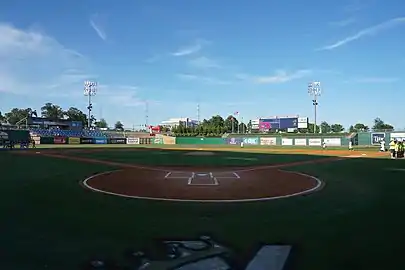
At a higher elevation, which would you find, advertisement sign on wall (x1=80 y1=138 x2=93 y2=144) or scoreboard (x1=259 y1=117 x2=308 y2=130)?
scoreboard (x1=259 y1=117 x2=308 y2=130)

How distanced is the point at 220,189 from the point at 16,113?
160302 millimetres

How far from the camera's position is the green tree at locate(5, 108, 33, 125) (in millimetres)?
148250

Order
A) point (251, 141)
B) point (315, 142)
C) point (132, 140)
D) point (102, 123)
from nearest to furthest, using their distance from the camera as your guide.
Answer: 1. point (315, 142)
2. point (251, 141)
3. point (132, 140)
4. point (102, 123)

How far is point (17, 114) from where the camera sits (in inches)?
6043

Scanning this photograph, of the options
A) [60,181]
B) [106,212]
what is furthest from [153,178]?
[106,212]

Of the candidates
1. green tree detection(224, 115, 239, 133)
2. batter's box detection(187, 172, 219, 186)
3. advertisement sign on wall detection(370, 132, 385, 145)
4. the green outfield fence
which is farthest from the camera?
green tree detection(224, 115, 239, 133)

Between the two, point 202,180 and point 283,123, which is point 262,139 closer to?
point 283,123

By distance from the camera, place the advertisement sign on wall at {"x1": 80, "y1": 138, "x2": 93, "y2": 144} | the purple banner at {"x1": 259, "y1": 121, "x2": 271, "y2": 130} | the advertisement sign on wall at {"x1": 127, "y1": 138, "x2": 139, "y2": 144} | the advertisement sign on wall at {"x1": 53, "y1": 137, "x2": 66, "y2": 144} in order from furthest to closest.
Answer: the purple banner at {"x1": 259, "y1": 121, "x2": 271, "y2": 130}
the advertisement sign on wall at {"x1": 127, "y1": 138, "x2": 139, "y2": 144}
the advertisement sign on wall at {"x1": 80, "y1": 138, "x2": 93, "y2": 144}
the advertisement sign on wall at {"x1": 53, "y1": 137, "x2": 66, "y2": 144}

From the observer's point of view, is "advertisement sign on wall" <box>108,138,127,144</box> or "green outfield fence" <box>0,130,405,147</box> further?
"advertisement sign on wall" <box>108,138,127,144</box>

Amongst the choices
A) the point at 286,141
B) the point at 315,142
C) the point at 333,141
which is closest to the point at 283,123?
the point at 286,141

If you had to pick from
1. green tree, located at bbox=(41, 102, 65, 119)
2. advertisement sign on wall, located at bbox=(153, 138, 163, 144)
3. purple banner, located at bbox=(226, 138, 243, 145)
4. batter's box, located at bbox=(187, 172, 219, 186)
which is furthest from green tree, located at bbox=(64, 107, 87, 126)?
batter's box, located at bbox=(187, 172, 219, 186)

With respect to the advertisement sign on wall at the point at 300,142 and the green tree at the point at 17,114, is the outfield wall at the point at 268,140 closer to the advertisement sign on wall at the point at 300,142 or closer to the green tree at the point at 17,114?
the advertisement sign on wall at the point at 300,142

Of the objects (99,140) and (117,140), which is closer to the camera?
(99,140)

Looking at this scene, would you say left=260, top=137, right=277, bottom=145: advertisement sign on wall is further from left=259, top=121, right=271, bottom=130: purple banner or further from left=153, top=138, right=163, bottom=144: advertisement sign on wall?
left=259, top=121, right=271, bottom=130: purple banner
